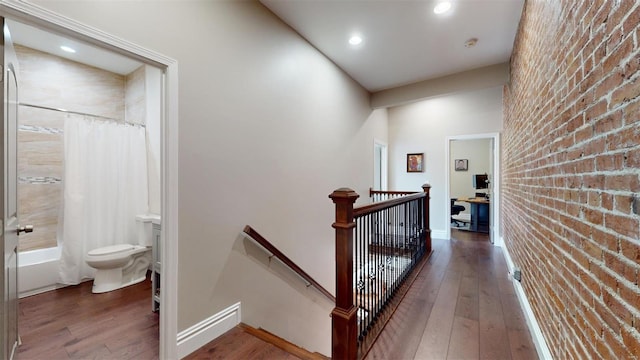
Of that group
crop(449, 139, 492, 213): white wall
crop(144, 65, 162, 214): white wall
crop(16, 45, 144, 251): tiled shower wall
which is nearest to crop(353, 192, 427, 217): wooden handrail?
crop(144, 65, 162, 214): white wall

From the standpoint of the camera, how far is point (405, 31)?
283 cm

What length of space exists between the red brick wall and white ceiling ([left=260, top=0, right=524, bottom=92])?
2.62ft

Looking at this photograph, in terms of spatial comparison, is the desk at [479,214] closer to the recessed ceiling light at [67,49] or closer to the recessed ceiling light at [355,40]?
the recessed ceiling light at [355,40]

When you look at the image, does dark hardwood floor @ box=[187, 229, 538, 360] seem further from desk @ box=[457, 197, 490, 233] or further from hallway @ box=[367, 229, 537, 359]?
desk @ box=[457, 197, 490, 233]

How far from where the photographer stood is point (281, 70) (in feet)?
8.82

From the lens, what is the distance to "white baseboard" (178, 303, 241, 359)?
5.66 feet

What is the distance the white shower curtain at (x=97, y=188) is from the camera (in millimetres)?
3014

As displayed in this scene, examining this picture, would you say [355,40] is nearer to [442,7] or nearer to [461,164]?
[442,7]

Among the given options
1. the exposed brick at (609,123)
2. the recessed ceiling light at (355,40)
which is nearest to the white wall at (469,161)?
the recessed ceiling light at (355,40)

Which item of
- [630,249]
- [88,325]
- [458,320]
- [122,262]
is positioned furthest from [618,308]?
[122,262]

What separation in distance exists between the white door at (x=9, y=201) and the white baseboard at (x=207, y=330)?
32.9 inches

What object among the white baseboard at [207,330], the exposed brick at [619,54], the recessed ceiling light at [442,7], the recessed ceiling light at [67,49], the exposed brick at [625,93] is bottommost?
the white baseboard at [207,330]

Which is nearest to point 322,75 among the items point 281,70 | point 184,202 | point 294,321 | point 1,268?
point 281,70

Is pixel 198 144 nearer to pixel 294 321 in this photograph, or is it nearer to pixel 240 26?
pixel 240 26
